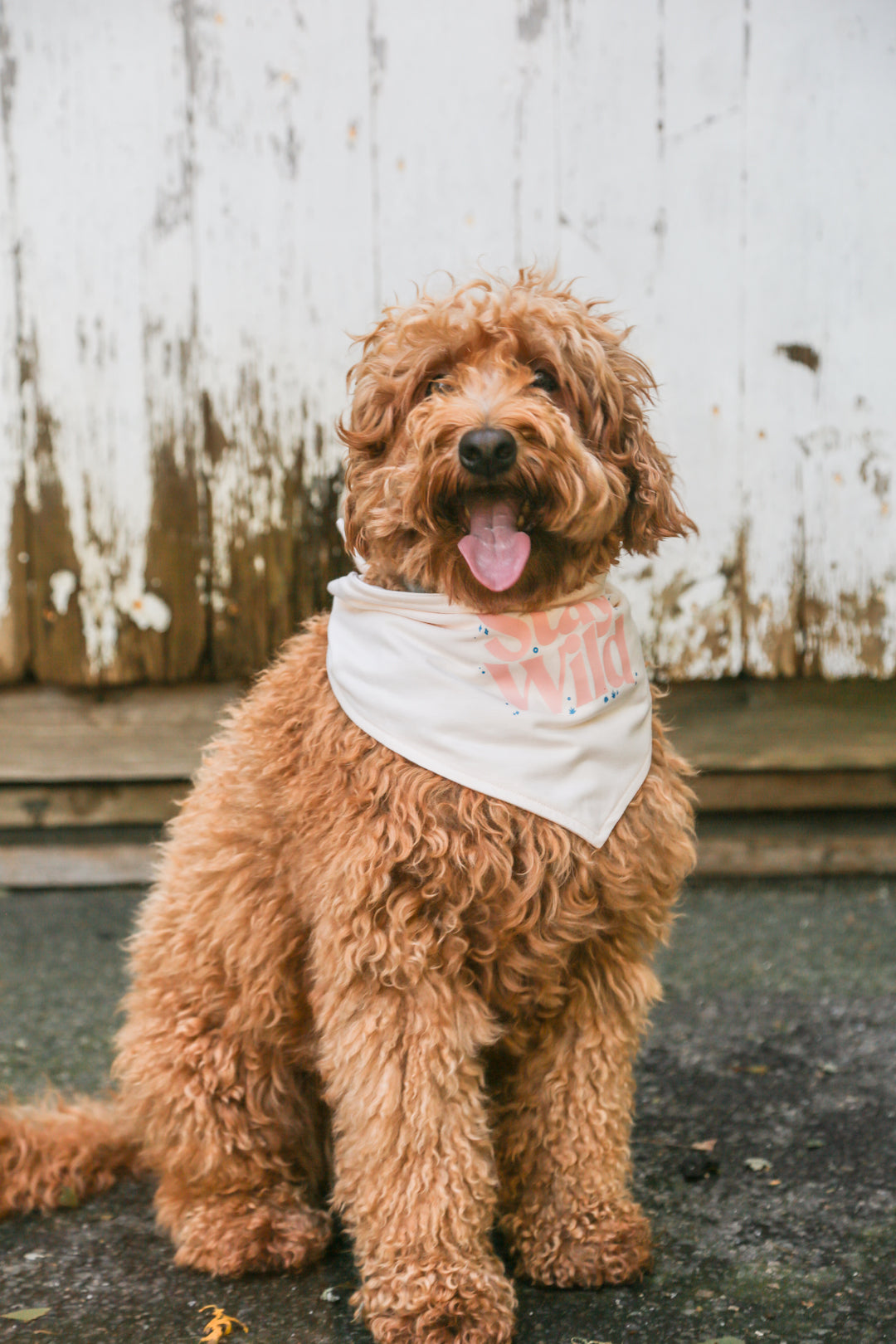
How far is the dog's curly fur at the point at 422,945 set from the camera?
1.97 m

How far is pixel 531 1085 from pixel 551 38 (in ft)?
10.1

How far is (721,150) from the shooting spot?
367 cm

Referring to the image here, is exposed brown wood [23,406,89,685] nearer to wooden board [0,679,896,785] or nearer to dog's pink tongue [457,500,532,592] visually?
wooden board [0,679,896,785]

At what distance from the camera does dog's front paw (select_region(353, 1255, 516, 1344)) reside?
76.1 inches

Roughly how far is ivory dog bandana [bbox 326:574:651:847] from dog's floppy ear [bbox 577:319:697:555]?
168mm

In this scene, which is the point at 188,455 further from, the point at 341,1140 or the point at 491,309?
the point at 341,1140

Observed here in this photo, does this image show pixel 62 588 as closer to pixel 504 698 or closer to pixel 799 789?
pixel 504 698

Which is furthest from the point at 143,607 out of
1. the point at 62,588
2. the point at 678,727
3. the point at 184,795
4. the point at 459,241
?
the point at 678,727

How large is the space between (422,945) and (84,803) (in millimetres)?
2595

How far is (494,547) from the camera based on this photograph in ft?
6.48

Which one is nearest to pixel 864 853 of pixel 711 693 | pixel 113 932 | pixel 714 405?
pixel 711 693

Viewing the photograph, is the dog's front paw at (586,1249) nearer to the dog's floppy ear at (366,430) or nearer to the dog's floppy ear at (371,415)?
the dog's floppy ear at (366,430)

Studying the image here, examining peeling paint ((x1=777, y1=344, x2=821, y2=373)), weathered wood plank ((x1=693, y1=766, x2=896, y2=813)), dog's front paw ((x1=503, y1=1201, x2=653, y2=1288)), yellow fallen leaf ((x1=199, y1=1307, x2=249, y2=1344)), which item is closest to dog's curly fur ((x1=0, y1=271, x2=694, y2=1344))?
dog's front paw ((x1=503, y1=1201, x2=653, y2=1288))

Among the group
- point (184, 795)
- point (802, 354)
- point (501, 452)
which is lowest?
point (184, 795)
